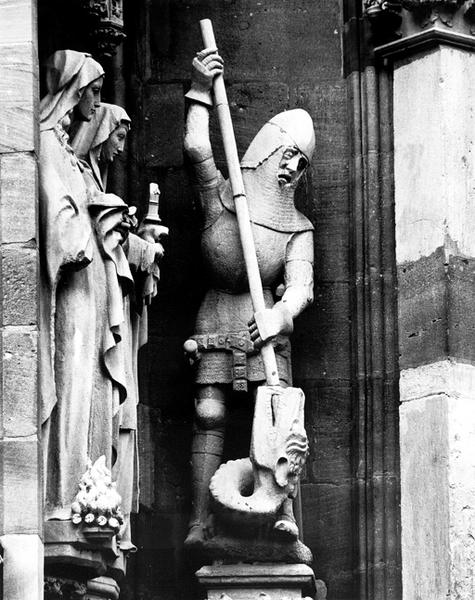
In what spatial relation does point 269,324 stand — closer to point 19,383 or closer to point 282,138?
point 282,138

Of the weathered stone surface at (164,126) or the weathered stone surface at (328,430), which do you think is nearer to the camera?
the weathered stone surface at (328,430)

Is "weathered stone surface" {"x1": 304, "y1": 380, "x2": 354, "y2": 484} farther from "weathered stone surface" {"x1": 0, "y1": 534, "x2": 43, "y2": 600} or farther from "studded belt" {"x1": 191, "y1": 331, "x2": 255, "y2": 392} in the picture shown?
"weathered stone surface" {"x1": 0, "y1": 534, "x2": 43, "y2": 600}

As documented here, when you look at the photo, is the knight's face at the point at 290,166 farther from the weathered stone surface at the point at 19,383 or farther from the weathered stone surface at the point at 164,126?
the weathered stone surface at the point at 19,383

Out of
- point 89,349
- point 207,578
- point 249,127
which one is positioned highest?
point 249,127

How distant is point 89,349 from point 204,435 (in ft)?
3.71

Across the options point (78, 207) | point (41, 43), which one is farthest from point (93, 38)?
point (78, 207)

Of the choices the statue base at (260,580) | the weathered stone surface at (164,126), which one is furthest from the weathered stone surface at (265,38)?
the statue base at (260,580)

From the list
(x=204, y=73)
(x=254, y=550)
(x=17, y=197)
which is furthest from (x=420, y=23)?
(x=254, y=550)

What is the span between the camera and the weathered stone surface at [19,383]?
46.6 ft

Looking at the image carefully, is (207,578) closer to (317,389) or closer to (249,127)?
(317,389)

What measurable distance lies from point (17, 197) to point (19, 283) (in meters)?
0.38

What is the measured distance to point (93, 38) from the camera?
1584cm

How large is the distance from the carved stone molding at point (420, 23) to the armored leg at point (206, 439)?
193cm

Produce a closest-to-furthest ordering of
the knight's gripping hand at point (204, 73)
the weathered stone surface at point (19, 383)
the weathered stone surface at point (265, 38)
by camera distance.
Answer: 1. the weathered stone surface at point (19, 383)
2. the knight's gripping hand at point (204, 73)
3. the weathered stone surface at point (265, 38)
